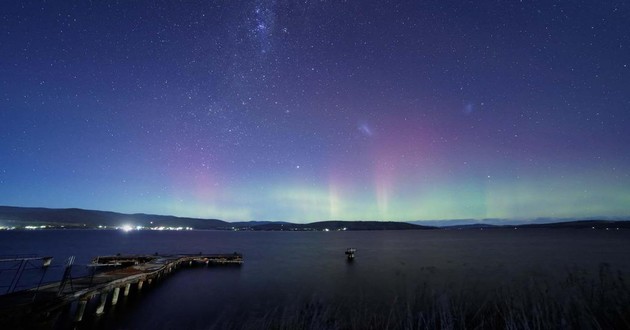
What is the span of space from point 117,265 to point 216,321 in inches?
1836

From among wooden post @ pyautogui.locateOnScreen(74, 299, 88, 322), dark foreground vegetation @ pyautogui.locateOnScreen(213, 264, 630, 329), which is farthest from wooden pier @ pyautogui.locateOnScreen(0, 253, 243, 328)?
dark foreground vegetation @ pyautogui.locateOnScreen(213, 264, 630, 329)

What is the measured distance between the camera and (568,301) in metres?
29.7

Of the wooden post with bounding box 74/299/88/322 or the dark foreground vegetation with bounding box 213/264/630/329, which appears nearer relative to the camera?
the dark foreground vegetation with bounding box 213/264/630/329

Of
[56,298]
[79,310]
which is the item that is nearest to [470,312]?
[56,298]

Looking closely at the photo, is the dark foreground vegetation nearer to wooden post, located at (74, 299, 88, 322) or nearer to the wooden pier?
the wooden pier

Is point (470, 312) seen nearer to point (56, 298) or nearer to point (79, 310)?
point (56, 298)

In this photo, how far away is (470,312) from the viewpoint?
27.9 metres

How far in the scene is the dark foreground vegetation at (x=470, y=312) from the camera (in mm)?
23281

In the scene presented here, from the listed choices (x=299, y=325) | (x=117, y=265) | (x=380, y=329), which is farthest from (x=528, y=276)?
(x=117, y=265)

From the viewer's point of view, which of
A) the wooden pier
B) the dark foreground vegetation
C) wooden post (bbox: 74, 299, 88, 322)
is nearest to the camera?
the wooden pier

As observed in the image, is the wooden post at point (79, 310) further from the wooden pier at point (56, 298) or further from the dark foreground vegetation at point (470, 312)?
the dark foreground vegetation at point (470, 312)

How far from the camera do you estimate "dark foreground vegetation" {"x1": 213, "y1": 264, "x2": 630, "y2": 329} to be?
76.4ft

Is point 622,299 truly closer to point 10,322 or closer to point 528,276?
point 528,276

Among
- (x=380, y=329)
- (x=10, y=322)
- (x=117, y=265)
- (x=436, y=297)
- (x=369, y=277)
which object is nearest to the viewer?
(x=10, y=322)
